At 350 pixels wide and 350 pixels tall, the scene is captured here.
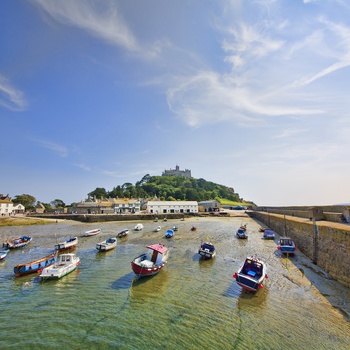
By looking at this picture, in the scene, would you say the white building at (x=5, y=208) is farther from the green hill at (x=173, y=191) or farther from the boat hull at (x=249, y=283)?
the boat hull at (x=249, y=283)

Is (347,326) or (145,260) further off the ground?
(145,260)

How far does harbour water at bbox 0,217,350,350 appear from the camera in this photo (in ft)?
38.5

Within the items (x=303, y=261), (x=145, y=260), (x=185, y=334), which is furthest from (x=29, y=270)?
(x=303, y=261)

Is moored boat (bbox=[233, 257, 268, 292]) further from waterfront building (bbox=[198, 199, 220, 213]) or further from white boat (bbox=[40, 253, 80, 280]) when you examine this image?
waterfront building (bbox=[198, 199, 220, 213])

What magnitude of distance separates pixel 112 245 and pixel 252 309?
80.5 ft

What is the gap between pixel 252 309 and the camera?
14969mm

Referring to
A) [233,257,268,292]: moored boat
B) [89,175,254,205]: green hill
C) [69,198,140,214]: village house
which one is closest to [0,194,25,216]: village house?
[69,198,140,214]: village house

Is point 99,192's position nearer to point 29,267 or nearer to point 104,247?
point 104,247

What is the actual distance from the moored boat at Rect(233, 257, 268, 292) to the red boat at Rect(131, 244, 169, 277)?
7.79m

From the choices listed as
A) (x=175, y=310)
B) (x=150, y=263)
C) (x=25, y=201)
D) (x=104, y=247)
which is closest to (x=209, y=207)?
(x=104, y=247)

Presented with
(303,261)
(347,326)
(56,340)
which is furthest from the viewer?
(303,261)

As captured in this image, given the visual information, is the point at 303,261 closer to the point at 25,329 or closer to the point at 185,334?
the point at 185,334

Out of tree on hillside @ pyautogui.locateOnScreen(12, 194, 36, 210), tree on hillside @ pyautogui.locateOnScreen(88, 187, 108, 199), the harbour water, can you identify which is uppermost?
tree on hillside @ pyautogui.locateOnScreen(88, 187, 108, 199)

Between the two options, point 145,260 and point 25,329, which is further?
point 145,260
